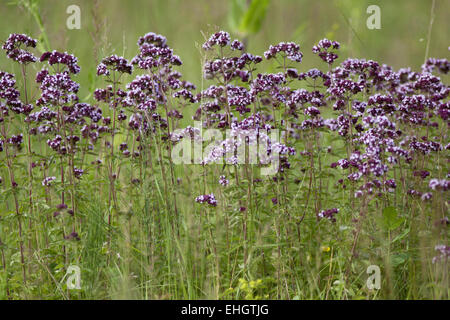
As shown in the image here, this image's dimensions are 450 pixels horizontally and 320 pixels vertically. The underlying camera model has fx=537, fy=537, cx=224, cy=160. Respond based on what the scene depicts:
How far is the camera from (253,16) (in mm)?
2270

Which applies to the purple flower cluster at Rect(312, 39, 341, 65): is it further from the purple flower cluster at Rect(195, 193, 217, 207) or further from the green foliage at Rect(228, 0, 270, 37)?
the green foliage at Rect(228, 0, 270, 37)

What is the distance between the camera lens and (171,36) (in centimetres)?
1129

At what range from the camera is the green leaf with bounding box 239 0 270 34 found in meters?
2.25

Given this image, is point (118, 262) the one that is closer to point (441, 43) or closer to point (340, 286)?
point (340, 286)

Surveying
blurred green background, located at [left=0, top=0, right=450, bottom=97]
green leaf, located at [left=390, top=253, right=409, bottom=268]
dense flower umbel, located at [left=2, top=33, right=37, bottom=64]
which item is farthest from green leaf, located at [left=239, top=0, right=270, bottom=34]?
blurred green background, located at [left=0, top=0, right=450, bottom=97]

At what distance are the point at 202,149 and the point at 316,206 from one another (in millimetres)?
963
